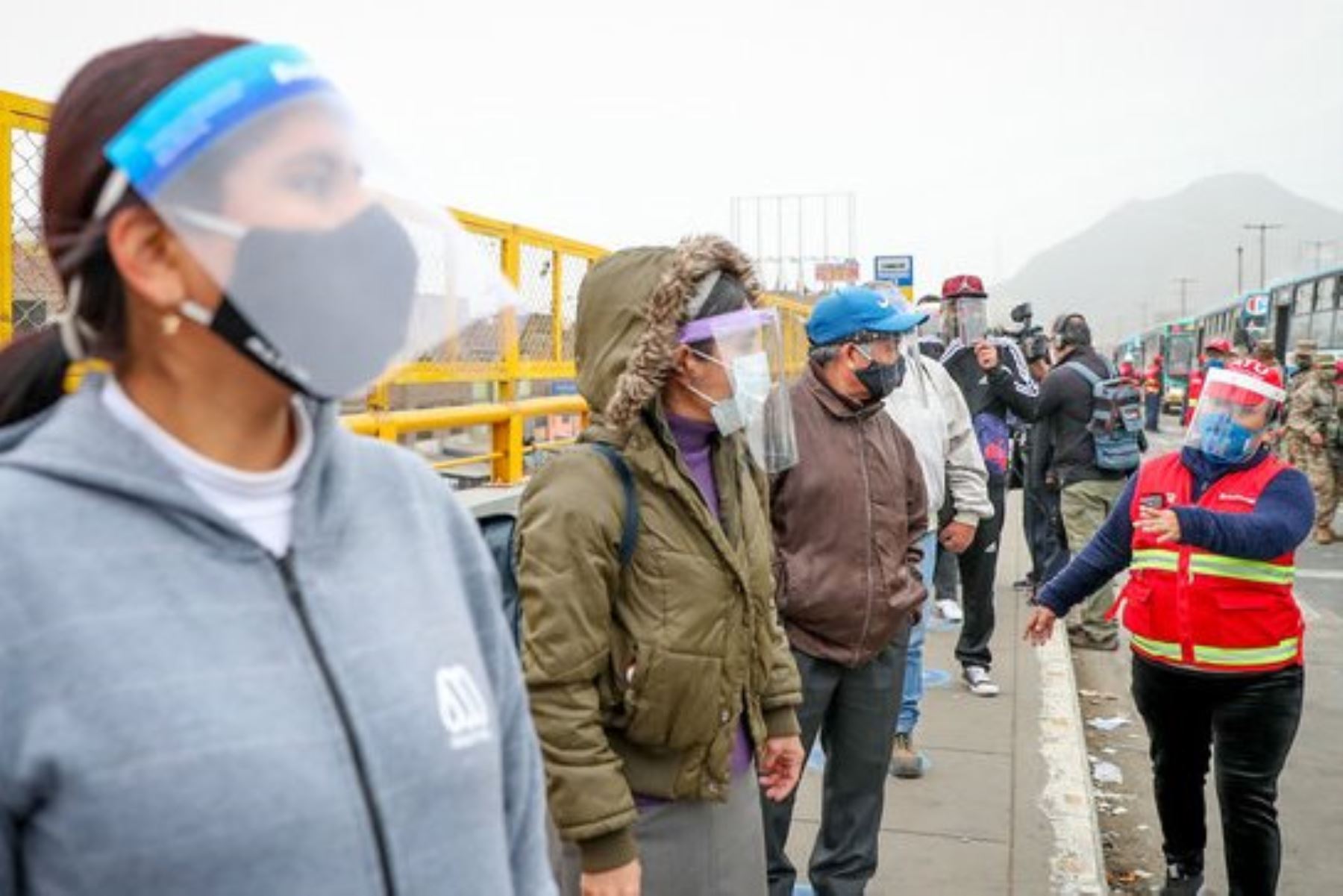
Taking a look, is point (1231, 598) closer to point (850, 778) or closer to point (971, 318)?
point (850, 778)

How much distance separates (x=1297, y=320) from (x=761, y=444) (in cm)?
2067

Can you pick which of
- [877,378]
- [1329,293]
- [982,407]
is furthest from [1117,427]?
[1329,293]

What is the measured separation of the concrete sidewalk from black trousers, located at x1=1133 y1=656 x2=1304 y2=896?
55cm

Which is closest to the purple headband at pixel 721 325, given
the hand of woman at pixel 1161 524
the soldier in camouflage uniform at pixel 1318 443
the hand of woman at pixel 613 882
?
the hand of woman at pixel 613 882

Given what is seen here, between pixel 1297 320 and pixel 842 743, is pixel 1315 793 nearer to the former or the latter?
pixel 842 743

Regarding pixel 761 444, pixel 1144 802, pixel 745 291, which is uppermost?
pixel 745 291

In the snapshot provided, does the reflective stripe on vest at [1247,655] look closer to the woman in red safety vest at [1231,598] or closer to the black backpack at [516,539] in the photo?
the woman in red safety vest at [1231,598]

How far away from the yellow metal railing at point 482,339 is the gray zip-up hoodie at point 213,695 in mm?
269

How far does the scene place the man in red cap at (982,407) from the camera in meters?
6.09

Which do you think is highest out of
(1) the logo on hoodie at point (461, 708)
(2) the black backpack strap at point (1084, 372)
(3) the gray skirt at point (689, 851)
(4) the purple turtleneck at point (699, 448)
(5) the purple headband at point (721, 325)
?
(5) the purple headband at point (721, 325)

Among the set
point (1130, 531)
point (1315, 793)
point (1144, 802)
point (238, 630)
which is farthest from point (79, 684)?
point (1315, 793)

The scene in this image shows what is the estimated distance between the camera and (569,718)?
7.36 feet

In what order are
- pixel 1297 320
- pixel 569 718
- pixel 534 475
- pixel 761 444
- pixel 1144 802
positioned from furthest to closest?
1. pixel 1297 320
2. pixel 1144 802
3. pixel 761 444
4. pixel 534 475
5. pixel 569 718

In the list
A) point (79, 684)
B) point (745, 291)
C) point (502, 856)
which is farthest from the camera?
point (745, 291)
